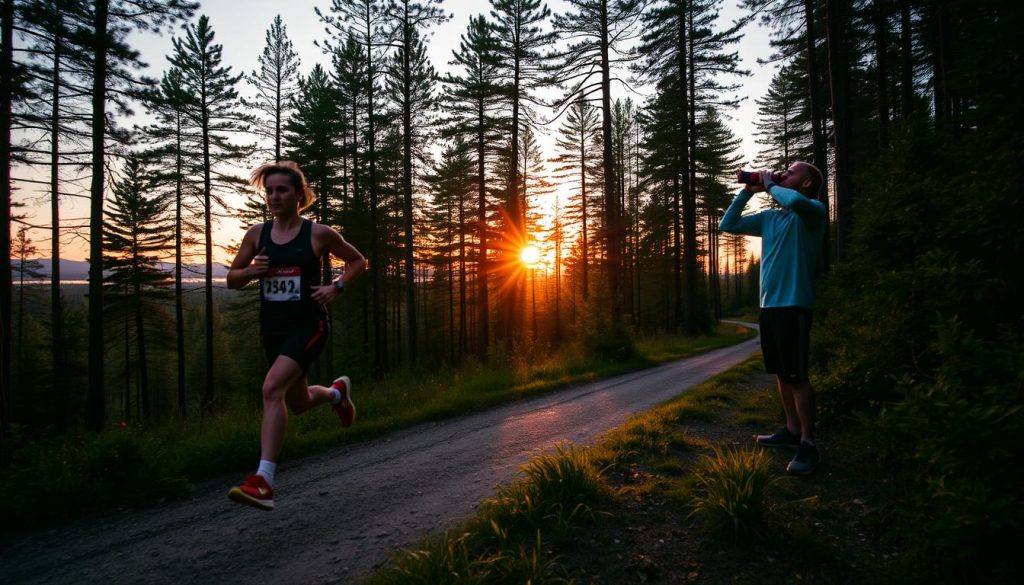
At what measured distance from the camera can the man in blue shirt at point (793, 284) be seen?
3576 mm

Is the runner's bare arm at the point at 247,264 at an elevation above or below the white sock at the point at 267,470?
above

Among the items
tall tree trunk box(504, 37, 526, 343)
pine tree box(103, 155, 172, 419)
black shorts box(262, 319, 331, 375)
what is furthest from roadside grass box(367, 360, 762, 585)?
pine tree box(103, 155, 172, 419)

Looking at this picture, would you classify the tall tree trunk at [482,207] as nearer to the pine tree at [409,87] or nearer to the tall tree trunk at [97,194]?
the pine tree at [409,87]

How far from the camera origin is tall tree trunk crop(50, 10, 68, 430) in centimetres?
855

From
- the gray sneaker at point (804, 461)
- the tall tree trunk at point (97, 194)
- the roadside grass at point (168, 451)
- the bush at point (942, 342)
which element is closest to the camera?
the bush at point (942, 342)

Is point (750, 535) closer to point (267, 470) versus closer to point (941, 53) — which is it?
point (267, 470)

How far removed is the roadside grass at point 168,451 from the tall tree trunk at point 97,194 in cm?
593

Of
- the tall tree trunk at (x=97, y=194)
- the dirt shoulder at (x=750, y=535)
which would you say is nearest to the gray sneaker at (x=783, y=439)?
the dirt shoulder at (x=750, y=535)

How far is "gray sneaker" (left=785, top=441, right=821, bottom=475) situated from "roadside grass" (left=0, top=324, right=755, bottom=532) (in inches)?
91.2

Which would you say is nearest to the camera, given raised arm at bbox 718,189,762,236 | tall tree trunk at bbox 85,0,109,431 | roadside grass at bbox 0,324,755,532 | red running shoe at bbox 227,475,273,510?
red running shoe at bbox 227,475,273,510

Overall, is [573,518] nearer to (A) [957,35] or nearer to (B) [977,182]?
(B) [977,182]

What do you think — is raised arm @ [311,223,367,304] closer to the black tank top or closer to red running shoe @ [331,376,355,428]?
the black tank top

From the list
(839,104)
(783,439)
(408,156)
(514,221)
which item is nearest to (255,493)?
(783,439)

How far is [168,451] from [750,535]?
6.06 metres
